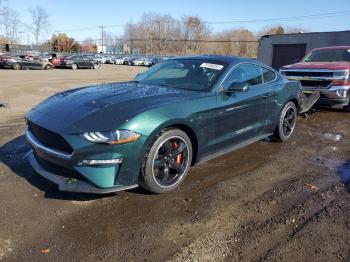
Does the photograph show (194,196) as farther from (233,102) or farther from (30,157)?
(30,157)

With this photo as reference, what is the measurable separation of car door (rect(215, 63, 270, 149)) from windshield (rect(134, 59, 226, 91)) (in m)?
0.21

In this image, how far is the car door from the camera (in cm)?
466

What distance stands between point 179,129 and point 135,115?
26.1 inches

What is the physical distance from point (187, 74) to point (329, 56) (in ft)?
23.8

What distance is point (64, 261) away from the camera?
282 centimetres

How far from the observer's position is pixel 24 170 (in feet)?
15.1

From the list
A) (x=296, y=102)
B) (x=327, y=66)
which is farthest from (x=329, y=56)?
(x=296, y=102)

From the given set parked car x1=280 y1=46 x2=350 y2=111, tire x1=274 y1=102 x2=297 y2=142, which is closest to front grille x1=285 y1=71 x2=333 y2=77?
parked car x1=280 y1=46 x2=350 y2=111

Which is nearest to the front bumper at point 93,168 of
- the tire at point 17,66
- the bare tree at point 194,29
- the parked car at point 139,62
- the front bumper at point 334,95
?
the front bumper at point 334,95

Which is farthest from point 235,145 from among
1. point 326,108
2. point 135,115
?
point 326,108

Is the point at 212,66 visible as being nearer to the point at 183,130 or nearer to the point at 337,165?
the point at 183,130

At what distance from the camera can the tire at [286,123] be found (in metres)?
6.21

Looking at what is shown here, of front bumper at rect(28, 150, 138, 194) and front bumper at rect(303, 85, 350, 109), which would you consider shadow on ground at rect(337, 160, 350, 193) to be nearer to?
front bumper at rect(28, 150, 138, 194)

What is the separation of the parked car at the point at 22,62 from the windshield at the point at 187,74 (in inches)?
1154
